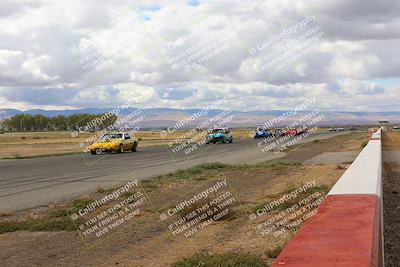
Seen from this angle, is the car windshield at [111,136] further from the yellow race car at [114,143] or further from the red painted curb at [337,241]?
the red painted curb at [337,241]

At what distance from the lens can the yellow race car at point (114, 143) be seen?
35.9m

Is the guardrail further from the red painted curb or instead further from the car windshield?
the car windshield

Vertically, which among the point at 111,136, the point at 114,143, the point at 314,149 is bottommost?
the point at 314,149

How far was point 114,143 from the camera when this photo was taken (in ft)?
119

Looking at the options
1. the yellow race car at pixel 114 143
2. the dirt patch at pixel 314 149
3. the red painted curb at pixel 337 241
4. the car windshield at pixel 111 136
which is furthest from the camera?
the car windshield at pixel 111 136

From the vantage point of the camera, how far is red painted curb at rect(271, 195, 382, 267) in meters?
2.93

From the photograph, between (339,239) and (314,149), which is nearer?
(339,239)

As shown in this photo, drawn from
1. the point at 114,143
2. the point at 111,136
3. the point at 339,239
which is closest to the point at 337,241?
the point at 339,239

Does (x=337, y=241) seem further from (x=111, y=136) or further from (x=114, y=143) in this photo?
(x=111, y=136)

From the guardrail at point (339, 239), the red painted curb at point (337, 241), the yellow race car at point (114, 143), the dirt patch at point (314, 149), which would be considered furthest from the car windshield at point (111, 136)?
the red painted curb at point (337, 241)

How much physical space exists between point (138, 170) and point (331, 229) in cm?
1799

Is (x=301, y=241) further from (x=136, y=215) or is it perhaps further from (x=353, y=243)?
(x=136, y=215)

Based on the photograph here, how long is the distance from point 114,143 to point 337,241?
3365 centimetres

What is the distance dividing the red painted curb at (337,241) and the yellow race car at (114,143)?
105 ft
